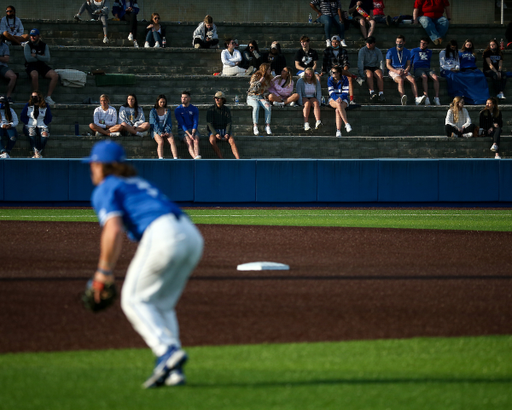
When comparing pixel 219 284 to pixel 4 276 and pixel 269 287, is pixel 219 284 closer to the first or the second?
pixel 269 287

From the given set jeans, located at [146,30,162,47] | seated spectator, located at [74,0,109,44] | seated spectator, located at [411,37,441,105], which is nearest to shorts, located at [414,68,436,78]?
seated spectator, located at [411,37,441,105]

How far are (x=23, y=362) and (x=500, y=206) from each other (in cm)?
1703

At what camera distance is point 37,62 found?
879 inches

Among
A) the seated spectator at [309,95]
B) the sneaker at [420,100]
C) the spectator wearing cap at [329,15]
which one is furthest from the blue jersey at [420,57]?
the seated spectator at [309,95]

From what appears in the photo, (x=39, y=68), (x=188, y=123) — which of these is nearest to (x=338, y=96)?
(x=188, y=123)

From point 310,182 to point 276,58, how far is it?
5.62 meters

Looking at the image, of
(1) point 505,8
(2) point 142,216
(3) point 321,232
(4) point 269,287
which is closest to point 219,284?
(4) point 269,287

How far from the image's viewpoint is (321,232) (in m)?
13.8

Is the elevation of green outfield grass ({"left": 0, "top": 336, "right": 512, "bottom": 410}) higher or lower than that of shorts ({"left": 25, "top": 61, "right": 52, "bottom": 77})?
lower

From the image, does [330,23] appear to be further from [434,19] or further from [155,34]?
[155,34]

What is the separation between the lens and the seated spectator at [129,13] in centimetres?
2531

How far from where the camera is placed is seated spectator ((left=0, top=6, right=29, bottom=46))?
2325 cm

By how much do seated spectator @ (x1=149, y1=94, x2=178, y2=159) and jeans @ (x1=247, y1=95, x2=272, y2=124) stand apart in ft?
9.02

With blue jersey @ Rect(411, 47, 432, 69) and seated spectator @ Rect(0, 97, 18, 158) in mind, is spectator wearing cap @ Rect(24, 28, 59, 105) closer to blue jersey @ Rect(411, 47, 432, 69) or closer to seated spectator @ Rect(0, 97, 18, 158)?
seated spectator @ Rect(0, 97, 18, 158)
